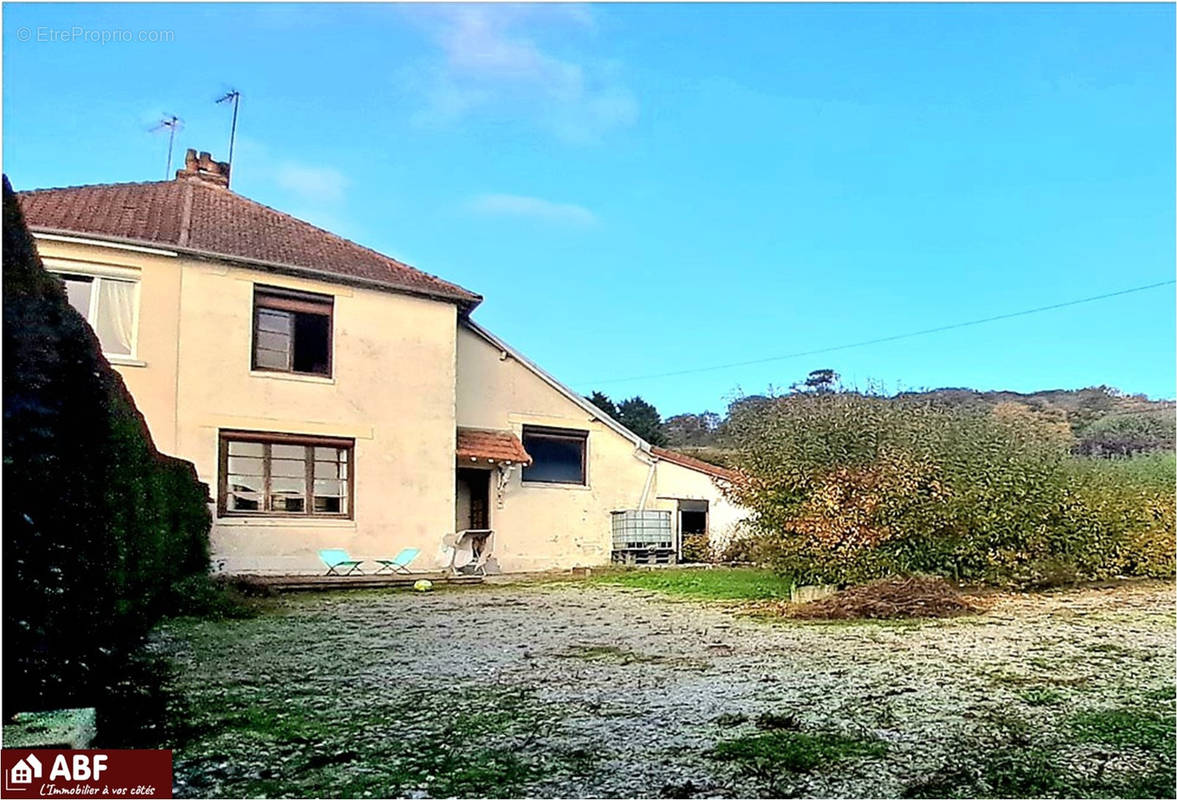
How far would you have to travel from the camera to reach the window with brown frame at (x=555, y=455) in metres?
18.0

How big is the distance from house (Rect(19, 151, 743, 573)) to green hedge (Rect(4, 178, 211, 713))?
19.2ft

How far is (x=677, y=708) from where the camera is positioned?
15.1ft

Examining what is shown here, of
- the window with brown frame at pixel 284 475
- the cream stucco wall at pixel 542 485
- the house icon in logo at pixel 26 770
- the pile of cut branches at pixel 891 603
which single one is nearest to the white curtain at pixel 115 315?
the window with brown frame at pixel 284 475

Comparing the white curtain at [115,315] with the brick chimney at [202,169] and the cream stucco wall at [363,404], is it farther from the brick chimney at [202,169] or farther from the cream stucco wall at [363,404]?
the brick chimney at [202,169]

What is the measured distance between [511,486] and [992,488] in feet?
31.7

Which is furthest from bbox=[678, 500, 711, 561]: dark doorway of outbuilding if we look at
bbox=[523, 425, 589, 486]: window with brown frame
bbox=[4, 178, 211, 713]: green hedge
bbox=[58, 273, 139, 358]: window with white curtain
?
bbox=[4, 178, 211, 713]: green hedge

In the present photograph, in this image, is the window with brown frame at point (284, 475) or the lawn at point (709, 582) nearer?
the lawn at point (709, 582)

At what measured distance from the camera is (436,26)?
777cm

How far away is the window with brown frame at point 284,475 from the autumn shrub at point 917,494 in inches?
281

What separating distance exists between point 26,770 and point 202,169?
16241 mm

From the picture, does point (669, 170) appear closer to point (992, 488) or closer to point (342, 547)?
point (992, 488)

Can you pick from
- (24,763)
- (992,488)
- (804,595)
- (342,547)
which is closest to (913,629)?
(804,595)

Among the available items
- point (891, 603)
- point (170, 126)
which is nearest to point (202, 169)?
point (170, 126)

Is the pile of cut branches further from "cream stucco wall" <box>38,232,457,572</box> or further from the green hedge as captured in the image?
"cream stucco wall" <box>38,232,457,572</box>
